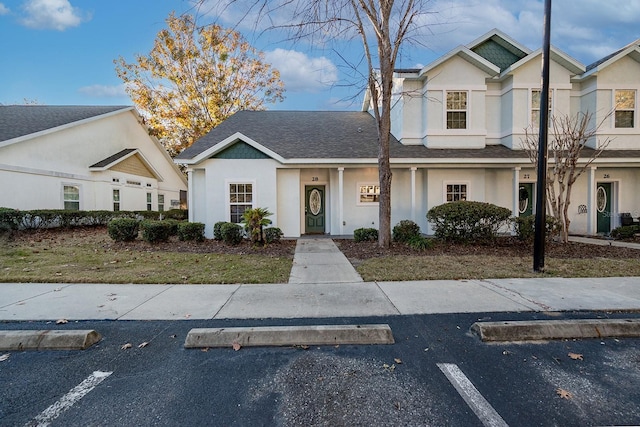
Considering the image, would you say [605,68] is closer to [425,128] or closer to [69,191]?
[425,128]

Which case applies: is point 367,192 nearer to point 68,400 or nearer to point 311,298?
point 311,298

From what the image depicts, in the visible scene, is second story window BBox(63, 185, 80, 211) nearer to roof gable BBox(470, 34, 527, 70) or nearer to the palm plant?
the palm plant

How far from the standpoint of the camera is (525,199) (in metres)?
12.7

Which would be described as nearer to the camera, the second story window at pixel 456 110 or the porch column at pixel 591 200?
the porch column at pixel 591 200

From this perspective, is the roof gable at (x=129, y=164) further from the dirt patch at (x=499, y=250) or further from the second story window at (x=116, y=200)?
the dirt patch at (x=499, y=250)

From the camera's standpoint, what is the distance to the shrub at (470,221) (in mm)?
8977

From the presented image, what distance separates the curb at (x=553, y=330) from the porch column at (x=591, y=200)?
10863 mm

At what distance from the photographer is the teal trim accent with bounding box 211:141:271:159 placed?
36.3 feet

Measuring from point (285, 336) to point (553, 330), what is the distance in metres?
3.12

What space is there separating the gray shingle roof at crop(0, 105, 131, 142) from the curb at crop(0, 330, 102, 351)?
13.9 m

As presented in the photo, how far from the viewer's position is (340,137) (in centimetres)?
1326

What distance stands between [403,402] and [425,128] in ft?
38.9

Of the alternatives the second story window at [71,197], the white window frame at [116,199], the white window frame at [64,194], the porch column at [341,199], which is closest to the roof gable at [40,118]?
the white window frame at [64,194]

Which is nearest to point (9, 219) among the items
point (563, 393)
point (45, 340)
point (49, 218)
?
point (49, 218)
